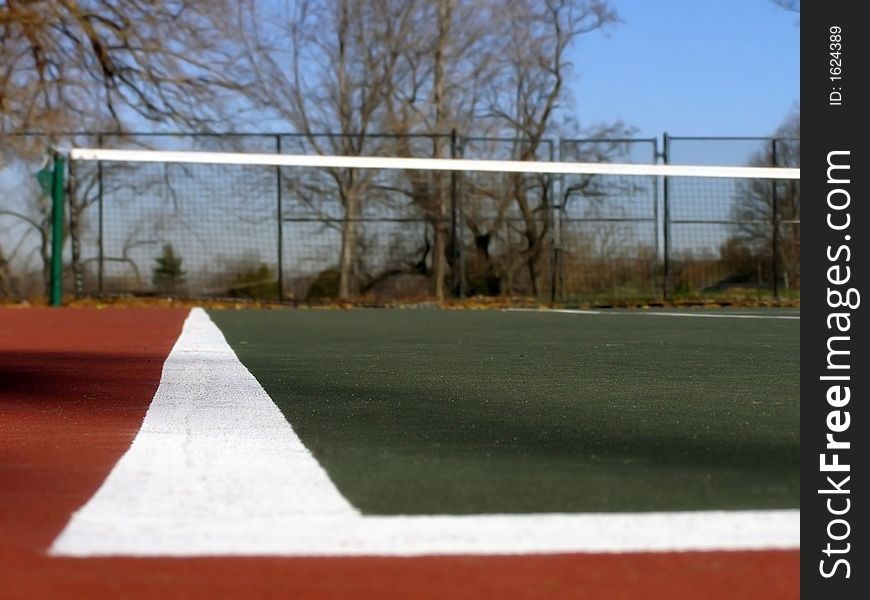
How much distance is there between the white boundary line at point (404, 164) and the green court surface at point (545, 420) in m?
8.68

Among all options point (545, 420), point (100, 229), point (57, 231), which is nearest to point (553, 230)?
point (100, 229)

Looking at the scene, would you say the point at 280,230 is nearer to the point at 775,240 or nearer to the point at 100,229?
the point at 100,229

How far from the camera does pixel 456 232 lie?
20.4 metres

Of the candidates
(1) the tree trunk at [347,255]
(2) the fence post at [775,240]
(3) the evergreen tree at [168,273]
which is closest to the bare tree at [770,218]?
(2) the fence post at [775,240]

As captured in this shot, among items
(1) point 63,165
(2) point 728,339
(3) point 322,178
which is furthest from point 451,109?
(2) point 728,339

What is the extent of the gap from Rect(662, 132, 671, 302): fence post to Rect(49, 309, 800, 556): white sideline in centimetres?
1766

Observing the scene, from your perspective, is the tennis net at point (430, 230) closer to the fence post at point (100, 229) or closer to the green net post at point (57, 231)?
the fence post at point (100, 229)

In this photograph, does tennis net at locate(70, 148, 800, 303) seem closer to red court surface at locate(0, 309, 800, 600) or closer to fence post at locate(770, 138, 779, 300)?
fence post at locate(770, 138, 779, 300)

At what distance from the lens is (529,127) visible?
3109cm

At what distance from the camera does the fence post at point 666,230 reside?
802 inches

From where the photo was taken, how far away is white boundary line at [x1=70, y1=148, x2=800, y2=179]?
17375 mm

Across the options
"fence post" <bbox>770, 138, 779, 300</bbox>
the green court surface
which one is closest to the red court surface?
the green court surface

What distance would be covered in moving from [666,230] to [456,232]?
368 centimetres
